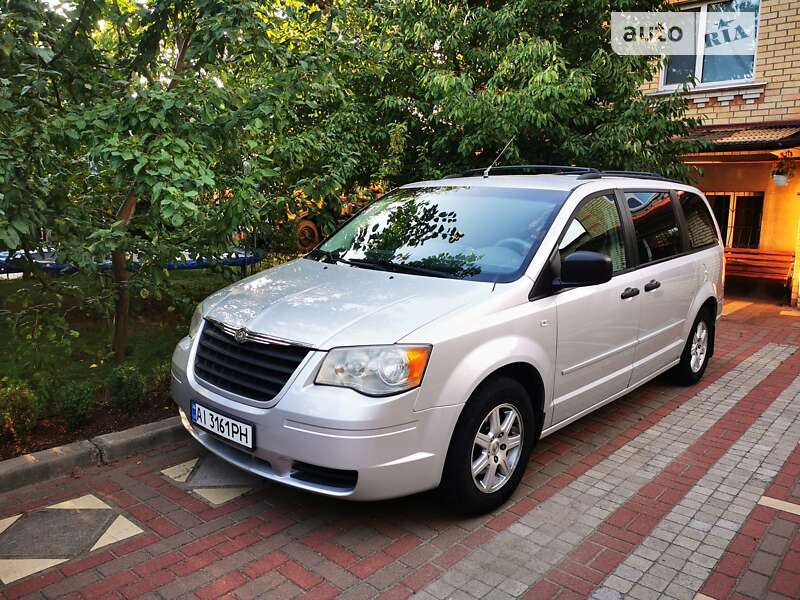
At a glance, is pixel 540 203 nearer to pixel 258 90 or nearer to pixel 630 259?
pixel 630 259

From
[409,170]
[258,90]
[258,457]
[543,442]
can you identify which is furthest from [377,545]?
[409,170]

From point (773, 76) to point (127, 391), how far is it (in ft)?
36.8

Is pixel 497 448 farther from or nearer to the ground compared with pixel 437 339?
nearer to the ground

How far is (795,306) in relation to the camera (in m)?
10.6

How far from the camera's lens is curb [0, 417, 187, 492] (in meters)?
3.76

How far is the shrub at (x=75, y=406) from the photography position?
4.33 m

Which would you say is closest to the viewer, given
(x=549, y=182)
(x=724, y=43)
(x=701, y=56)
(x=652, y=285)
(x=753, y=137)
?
(x=549, y=182)

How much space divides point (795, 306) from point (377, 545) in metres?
9.97

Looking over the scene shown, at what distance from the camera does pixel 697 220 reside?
19.2 feet

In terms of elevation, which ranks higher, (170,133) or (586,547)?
(170,133)

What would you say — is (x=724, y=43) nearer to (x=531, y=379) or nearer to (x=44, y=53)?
(x=531, y=379)

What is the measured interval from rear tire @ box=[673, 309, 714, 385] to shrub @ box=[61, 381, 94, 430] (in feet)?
16.1

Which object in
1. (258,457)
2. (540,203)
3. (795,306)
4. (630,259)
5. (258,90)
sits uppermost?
(258,90)

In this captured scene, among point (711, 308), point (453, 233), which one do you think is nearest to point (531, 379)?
point (453, 233)
